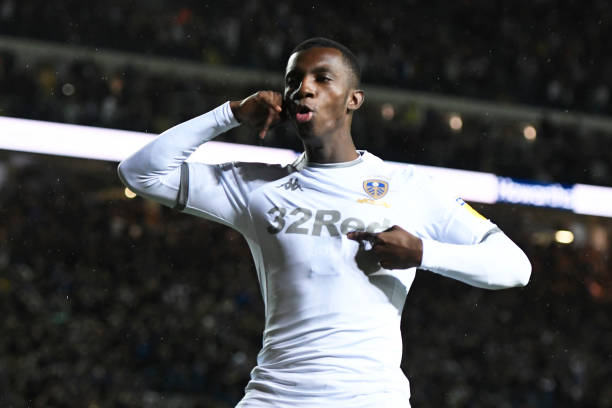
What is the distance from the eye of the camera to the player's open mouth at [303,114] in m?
2.93

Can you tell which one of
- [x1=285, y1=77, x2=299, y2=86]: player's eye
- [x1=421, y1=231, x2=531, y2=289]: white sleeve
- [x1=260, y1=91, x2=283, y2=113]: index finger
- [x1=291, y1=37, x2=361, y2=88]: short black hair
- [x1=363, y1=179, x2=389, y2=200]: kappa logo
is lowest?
[x1=421, y1=231, x2=531, y2=289]: white sleeve

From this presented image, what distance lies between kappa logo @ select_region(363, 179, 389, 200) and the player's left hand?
30 centimetres

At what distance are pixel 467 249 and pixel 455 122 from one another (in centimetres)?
2013

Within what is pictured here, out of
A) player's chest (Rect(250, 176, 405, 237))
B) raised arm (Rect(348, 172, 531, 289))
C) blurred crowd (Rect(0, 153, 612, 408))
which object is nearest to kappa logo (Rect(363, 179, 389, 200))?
player's chest (Rect(250, 176, 405, 237))

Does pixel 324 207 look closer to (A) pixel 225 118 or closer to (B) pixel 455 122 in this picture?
(A) pixel 225 118

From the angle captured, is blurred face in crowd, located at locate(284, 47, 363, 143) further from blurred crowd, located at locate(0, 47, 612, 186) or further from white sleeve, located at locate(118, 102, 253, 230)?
blurred crowd, located at locate(0, 47, 612, 186)

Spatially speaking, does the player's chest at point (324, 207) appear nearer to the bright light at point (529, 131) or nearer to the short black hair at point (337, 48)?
the short black hair at point (337, 48)

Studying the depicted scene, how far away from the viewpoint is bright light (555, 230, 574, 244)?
22.2 m

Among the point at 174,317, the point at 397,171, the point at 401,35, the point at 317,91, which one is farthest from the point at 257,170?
the point at 401,35

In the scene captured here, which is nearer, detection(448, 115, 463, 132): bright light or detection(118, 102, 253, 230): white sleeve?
detection(118, 102, 253, 230): white sleeve

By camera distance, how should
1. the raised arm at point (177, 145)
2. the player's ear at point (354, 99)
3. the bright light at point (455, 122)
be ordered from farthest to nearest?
the bright light at point (455, 122)
the player's ear at point (354, 99)
the raised arm at point (177, 145)

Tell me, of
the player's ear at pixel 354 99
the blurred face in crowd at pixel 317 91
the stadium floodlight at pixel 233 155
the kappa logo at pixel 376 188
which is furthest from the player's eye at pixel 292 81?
the stadium floodlight at pixel 233 155

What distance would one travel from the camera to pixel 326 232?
284 centimetres

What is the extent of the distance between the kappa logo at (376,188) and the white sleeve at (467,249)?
15 cm
